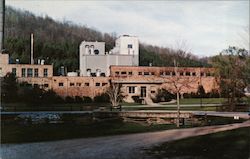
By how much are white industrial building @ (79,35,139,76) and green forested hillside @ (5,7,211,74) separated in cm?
20

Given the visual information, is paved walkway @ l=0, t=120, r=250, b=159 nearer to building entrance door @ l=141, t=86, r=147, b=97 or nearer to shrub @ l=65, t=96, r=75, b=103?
shrub @ l=65, t=96, r=75, b=103

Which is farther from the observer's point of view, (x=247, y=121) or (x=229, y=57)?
(x=229, y=57)

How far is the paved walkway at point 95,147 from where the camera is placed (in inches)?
293

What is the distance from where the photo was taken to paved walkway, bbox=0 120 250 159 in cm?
745

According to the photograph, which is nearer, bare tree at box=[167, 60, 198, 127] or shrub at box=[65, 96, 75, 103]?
shrub at box=[65, 96, 75, 103]

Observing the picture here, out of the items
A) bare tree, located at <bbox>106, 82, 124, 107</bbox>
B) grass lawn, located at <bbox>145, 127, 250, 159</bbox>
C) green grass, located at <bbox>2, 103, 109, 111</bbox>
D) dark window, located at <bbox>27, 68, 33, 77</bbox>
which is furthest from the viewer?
bare tree, located at <bbox>106, 82, 124, 107</bbox>

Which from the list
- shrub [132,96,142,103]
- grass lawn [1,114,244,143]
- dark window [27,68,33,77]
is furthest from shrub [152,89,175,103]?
dark window [27,68,33,77]

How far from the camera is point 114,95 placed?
9969 mm

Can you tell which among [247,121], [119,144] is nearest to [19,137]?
[119,144]

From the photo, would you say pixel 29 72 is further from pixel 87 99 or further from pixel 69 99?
pixel 87 99

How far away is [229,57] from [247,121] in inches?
72.9

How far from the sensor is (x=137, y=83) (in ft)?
35.6

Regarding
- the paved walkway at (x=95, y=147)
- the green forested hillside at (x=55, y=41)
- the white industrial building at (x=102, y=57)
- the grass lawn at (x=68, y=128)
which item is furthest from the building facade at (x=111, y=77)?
the paved walkway at (x=95, y=147)

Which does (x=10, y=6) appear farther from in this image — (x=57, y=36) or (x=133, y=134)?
(x=133, y=134)
